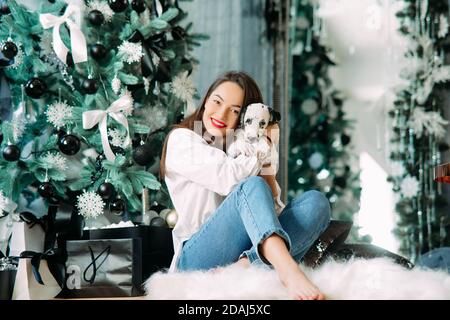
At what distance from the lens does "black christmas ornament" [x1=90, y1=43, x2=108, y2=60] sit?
90.4 inches

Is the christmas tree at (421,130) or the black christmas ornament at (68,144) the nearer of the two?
the black christmas ornament at (68,144)

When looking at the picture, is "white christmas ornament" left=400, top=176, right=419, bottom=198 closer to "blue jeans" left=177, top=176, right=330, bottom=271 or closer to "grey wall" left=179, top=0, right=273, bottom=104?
"grey wall" left=179, top=0, right=273, bottom=104

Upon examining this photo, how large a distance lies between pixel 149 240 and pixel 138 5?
0.94 metres

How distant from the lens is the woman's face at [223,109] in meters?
2.10

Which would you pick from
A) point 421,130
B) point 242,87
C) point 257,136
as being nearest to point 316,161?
point 421,130

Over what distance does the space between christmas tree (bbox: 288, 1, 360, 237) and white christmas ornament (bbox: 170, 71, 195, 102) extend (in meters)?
1.28

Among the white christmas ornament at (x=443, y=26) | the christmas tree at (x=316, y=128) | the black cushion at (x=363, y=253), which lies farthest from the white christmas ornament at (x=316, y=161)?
the black cushion at (x=363, y=253)

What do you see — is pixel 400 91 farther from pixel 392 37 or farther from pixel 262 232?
pixel 262 232

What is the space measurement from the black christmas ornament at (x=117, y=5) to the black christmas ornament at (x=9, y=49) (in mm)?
426

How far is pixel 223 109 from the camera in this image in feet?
6.88

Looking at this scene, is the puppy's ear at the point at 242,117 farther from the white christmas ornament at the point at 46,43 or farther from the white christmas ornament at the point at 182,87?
the white christmas ornament at the point at 46,43

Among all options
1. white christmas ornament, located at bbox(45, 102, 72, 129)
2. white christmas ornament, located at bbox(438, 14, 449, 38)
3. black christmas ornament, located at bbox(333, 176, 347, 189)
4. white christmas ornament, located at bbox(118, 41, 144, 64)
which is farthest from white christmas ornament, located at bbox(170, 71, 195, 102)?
white christmas ornament, located at bbox(438, 14, 449, 38)

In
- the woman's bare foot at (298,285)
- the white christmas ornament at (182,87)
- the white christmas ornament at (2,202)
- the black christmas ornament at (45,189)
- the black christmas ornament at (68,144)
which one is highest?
the white christmas ornament at (182,87)

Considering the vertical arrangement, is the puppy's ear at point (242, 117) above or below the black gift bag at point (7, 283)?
above
